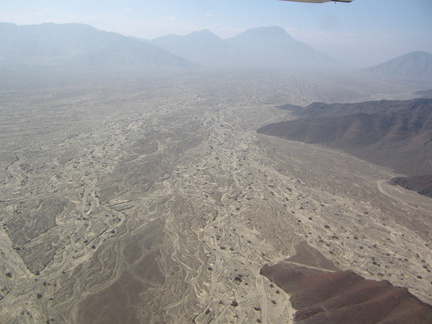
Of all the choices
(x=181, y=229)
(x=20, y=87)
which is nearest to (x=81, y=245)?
(x=181, y=229)

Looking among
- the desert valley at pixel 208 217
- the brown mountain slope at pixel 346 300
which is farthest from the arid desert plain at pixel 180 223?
the brown mountain slope at pixel 346 300

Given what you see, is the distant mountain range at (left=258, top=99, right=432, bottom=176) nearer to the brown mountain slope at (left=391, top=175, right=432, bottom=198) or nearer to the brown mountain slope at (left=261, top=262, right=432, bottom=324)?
the brown mountain slope at (left=391, top=175, right=432, bottom=198)

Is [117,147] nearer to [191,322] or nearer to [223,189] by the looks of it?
[223,189]

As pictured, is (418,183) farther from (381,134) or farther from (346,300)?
(346,300)

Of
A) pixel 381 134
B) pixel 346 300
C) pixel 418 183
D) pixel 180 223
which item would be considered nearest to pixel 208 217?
pixel 180 223

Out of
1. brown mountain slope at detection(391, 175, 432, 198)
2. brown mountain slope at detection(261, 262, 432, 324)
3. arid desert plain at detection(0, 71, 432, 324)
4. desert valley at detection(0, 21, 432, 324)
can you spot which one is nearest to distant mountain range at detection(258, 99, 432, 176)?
desert valley at detection(0, 21, 432, 324)
